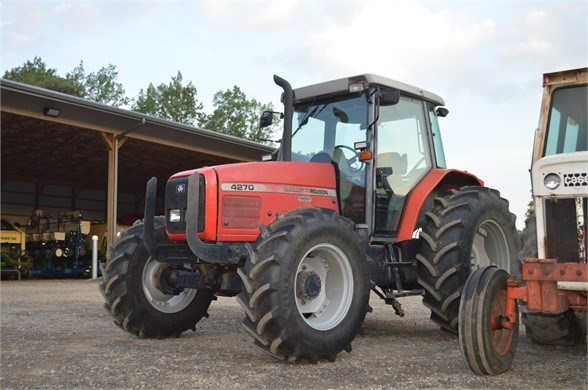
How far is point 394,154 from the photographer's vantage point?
610 cm

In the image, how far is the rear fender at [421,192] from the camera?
592cm

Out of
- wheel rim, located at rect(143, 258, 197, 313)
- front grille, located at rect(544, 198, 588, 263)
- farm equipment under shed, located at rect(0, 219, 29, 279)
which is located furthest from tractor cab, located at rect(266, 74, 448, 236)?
farm equipment under shed, located at rect(0, 219, 29, 279)

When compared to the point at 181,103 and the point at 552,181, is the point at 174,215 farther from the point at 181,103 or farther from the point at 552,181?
the point at 181,103

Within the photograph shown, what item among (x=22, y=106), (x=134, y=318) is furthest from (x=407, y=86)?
(x=22, y=106)

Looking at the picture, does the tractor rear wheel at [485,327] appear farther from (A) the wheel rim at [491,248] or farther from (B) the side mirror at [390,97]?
(A) the wheel rim at [491,248]

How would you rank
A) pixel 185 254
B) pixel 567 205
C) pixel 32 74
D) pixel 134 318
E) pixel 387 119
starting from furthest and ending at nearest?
pixel 32 74, pixel 387 119, pixel 134 318, pixel 185 254, pixel 567 205

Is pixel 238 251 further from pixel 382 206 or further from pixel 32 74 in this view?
pixel 32 74

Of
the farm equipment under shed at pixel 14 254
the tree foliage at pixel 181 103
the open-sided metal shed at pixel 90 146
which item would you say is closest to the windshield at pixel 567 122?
the open-sided metal shed at pixel 90 146

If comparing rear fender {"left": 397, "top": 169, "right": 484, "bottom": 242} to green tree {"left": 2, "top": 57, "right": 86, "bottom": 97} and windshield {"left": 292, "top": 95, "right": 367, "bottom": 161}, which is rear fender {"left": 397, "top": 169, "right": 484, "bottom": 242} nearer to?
windshield {"left": 292, "top": 95, "right": 367, "bottom": 161}

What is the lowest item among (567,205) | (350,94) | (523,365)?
(523,365)

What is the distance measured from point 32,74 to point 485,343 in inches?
1972

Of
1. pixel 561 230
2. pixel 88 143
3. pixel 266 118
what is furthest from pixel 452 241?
pixel 88 143

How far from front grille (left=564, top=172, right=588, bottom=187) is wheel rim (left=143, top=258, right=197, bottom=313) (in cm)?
347

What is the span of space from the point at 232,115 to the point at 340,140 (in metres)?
43.5
